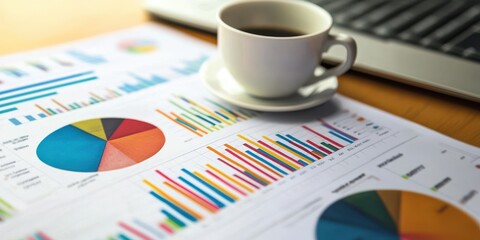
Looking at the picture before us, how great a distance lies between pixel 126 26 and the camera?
80 cm

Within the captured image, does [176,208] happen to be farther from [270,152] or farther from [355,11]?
[355,11]

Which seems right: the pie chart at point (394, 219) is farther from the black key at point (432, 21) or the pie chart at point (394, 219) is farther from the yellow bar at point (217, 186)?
the black key at point (432, 21)

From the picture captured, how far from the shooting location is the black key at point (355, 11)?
28.4 inches

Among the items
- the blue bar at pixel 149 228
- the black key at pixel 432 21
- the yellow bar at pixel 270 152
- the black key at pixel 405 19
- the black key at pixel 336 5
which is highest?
the black key at pixel 336 5

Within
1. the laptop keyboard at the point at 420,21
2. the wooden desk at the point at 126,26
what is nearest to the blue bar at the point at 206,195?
the wooden desk at the point at 126,26

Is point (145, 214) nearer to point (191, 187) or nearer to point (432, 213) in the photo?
point (191, 187)

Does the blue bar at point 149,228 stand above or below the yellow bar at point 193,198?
above

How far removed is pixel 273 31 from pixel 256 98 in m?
0.08

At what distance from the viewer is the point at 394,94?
0.62 m

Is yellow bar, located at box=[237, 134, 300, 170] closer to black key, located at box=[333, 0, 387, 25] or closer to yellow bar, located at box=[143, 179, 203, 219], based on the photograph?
yellow bar, located at box=[143, 179, 203, 219]

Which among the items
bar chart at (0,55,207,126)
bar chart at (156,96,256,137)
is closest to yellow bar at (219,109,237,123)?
bar chart at (156,96,256,137)

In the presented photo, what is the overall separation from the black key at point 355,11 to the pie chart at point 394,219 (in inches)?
13.3

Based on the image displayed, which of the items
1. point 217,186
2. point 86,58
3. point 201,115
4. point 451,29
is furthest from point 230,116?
point 451,29

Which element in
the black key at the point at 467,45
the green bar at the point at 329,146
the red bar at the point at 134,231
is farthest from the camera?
the black key at the point at 467,45
